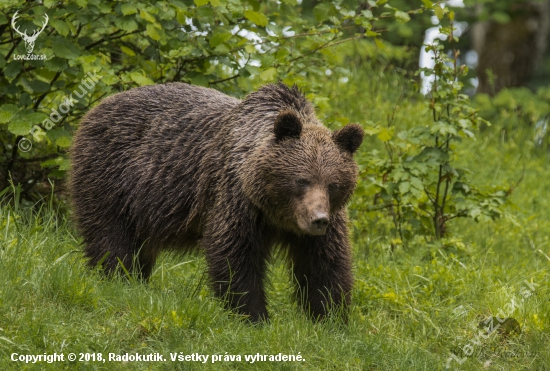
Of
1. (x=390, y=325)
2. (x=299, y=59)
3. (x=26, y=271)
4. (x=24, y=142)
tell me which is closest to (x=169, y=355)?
(x=26, y=271)

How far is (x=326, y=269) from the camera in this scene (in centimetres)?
584

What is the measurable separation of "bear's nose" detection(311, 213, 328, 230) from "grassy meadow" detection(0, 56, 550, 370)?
2.32ft

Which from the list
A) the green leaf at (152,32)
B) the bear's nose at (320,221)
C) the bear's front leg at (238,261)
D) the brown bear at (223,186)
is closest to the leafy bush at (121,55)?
the green leaf at (152,32)

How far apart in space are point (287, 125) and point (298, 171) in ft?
1.19

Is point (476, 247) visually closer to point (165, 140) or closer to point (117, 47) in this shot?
point (165, 140)

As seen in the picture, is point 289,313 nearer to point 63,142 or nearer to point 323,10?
point 63,142

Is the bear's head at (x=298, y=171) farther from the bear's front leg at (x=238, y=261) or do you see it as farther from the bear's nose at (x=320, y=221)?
the bear's front leg at (x=238, y=261)

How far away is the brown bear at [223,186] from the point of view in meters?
5.55

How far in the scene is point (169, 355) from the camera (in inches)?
189

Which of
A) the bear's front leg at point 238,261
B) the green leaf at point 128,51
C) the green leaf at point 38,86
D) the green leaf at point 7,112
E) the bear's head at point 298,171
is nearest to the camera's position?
the bear's head at point 298,171

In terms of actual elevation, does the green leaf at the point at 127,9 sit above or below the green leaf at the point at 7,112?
above

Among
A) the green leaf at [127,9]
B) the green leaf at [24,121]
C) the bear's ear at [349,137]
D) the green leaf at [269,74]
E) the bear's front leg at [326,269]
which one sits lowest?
the bear's front leg at [326,269]

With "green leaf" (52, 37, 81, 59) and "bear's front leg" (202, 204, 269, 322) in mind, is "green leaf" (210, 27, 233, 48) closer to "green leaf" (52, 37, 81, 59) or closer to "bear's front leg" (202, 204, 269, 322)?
"green leaf" (52, 37, 81, 59)

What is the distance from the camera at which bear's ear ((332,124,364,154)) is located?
5652mm
